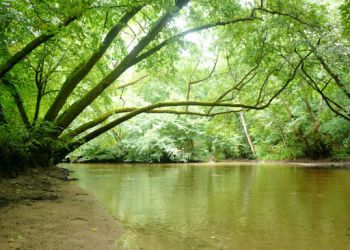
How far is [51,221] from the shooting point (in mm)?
4164

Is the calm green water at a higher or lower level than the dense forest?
lower

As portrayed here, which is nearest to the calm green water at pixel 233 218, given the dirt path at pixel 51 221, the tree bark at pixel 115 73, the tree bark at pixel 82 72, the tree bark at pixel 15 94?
the dirt path at pixel 51 221

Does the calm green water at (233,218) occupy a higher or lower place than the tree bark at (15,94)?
lower

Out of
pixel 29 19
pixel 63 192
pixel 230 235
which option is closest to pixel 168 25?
pixel 29 19

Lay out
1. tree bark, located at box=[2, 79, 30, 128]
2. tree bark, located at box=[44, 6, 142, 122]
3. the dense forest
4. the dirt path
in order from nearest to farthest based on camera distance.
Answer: the dirt path, the dense forest, tree bark, located at box=[2, 79, 30, 128], tree bark, located at box=[44, 6, 142, 122]


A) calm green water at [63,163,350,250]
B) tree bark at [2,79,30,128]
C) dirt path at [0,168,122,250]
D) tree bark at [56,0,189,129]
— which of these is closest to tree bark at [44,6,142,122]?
tree bark at [56,0,189,129]

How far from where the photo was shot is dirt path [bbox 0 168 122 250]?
334 centimetres

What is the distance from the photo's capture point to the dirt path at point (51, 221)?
334 centimetres

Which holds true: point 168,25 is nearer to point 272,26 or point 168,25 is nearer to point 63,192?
point 272,26

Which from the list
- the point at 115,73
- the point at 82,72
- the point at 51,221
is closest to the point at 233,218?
the point at 51,221

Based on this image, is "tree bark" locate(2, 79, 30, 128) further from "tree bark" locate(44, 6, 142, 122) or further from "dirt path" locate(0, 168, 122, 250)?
"dirt path" locate(0, 168, 122, 250)

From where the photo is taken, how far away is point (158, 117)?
2517 cm

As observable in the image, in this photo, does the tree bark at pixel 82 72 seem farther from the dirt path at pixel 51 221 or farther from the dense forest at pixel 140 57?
the dirt path at pixel 51 221

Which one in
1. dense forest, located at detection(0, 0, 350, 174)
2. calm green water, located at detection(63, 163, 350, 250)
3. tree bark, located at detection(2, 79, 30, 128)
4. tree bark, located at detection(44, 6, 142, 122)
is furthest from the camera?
tree bark, located at detection(44, 6, 142, 122)
